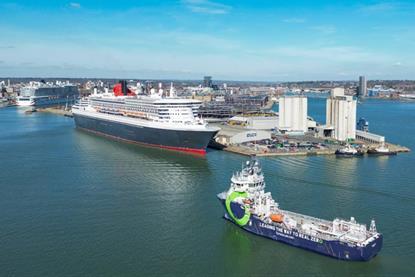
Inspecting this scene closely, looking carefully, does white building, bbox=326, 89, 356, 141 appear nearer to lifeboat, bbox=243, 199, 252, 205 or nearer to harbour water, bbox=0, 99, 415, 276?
harbour water, bbox=0, 99, 415, 276

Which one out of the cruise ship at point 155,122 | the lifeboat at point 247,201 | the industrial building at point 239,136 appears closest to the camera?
the lifeboat at point 247,201

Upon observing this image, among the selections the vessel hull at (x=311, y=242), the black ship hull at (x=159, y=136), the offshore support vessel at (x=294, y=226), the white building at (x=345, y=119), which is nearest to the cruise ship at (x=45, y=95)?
the black ship hull at (x=159, y=136)

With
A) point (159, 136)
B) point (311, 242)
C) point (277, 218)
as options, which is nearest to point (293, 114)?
point (159, 136)

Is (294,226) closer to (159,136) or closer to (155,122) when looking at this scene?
(159,136)

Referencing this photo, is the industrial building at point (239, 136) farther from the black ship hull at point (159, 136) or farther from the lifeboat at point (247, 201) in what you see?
the lifeboat at point (247, 201)

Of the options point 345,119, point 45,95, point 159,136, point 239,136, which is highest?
point 45,95
